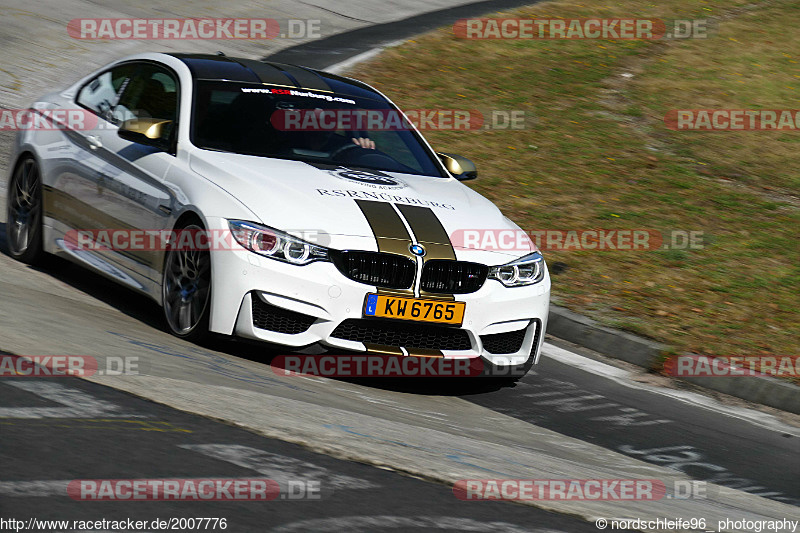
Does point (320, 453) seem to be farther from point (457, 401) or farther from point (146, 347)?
point (457, 401)

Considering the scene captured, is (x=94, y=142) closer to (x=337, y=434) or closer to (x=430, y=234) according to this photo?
(x=430, y=234)

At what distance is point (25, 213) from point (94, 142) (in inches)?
39.8

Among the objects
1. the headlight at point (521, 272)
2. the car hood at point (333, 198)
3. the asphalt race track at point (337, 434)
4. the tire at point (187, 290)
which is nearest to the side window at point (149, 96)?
the car hood at point (333, 198)

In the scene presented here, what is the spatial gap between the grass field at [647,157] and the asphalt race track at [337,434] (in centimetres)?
126

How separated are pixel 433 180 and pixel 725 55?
1381cm

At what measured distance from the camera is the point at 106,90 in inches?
324

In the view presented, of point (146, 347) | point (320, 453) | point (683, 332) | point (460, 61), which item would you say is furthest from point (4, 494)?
point (460, 61)

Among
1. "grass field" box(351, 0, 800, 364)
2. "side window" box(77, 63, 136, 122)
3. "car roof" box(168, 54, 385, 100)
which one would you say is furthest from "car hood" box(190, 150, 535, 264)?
"grass field" box(351, 0, 800, 364)

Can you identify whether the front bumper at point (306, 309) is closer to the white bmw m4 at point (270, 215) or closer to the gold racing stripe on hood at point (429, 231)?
the white bmw m4 at point (270, 215)

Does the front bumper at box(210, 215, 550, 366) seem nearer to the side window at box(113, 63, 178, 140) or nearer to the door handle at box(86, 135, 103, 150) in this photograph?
the side window at box(113, 63, 178, 140)

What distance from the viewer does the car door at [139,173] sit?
23.3 feet

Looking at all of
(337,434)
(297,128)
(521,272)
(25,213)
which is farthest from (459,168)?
(337,434)

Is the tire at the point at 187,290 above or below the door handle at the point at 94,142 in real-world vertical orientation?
below

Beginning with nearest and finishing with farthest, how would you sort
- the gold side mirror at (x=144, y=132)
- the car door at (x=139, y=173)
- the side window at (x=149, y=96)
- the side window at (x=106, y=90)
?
the car door at (x=139, y=173) → the gold side mirror at (x=144, y=132) → the side window at (x=149, y=96) → the side window at (x=106, y=90)
